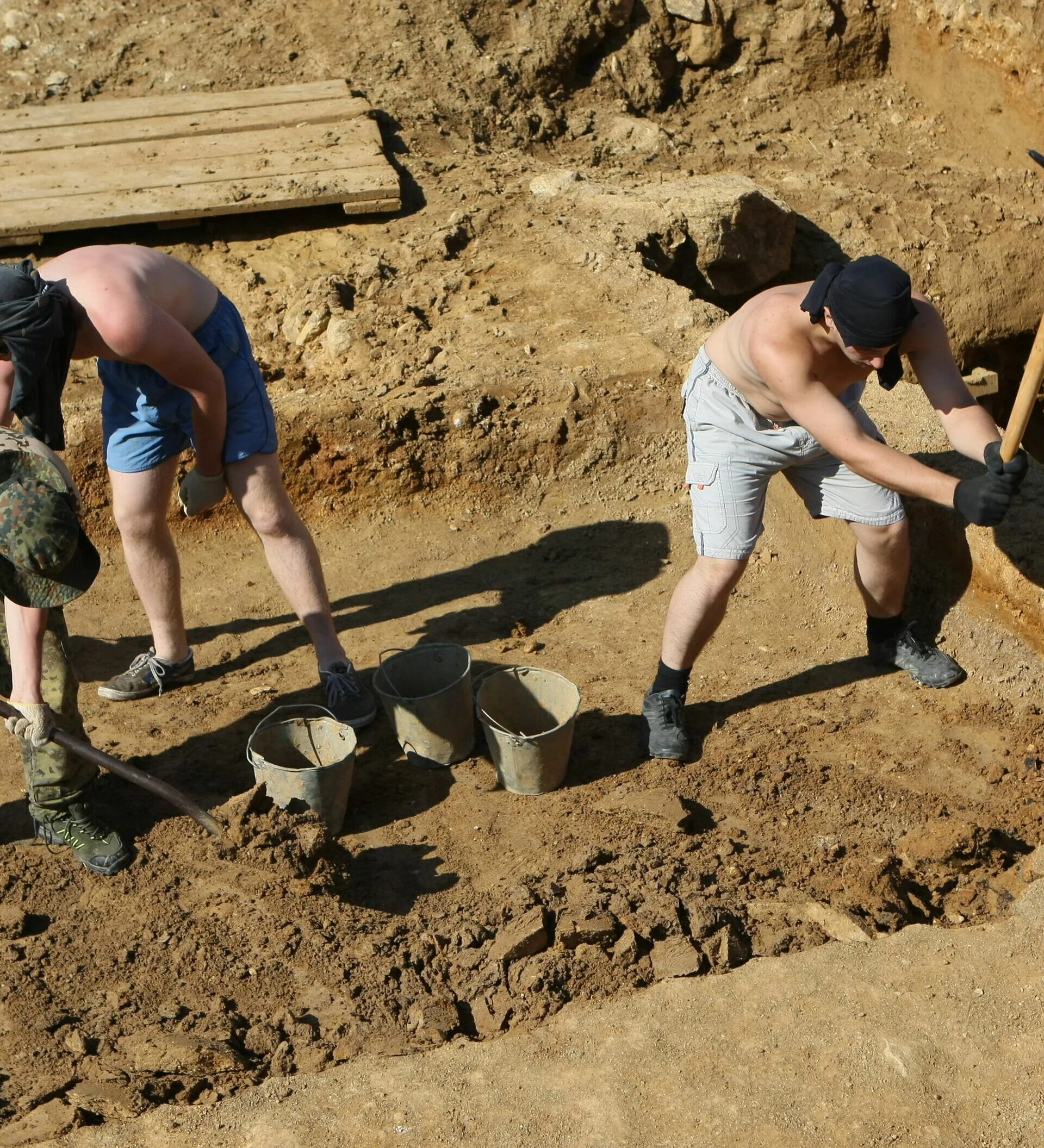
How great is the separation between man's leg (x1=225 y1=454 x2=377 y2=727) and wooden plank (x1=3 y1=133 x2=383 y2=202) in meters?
3.10

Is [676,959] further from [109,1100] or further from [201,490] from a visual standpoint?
[201,490]

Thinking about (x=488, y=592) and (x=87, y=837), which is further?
(x=488, y=592)

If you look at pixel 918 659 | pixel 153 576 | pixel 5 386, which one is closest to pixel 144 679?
pixel 153 576

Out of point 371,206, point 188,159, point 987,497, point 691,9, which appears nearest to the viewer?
point 987,497

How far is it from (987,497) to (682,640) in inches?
41.4

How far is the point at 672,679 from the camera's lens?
159 inches

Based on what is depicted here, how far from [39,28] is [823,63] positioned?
545 centimetres

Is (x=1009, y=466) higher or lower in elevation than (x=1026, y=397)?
lower

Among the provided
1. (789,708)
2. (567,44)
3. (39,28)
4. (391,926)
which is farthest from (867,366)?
(39,28)

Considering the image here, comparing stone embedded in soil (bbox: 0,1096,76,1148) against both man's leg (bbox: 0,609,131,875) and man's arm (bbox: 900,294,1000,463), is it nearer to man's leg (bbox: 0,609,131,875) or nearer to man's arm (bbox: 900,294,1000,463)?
man's leg (bbox: 0,609,131,875)

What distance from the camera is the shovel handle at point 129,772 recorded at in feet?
10.9

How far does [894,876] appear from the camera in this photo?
351 cm

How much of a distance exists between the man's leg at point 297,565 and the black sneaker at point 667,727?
954mm

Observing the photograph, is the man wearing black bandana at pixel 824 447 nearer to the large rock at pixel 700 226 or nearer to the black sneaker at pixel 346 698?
the black sneaker at pixel 346 698
